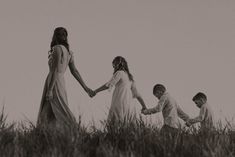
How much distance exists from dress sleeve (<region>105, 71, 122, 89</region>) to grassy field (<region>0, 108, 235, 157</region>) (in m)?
3.43

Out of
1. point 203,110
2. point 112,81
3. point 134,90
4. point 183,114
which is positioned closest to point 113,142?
point 112,81

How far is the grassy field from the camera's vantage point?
6.56 meters

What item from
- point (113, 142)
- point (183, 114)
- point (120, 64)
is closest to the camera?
point (113, 142)

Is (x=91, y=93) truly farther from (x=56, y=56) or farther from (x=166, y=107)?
(x=166, y=107)

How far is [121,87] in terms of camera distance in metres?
11.6

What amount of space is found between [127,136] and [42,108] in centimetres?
264

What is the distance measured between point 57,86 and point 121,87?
215 centimetres

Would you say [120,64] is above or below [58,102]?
above

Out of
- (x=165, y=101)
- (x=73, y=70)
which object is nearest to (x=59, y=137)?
(x=73, y=70)

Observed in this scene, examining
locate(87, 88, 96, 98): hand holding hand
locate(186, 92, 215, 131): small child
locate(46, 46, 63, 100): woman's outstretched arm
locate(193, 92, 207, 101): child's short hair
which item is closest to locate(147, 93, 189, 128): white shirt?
locate(186, 92, 215, 131): small child

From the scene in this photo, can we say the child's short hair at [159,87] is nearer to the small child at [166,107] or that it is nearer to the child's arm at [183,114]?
the small child at [166,107]

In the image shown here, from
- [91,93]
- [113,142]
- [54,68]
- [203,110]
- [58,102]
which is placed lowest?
[113,142]

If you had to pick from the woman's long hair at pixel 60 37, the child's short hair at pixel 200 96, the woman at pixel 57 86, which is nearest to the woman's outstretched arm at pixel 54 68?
the woman at pixel 57 86

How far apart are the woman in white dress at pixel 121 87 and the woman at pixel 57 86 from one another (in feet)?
5.43
